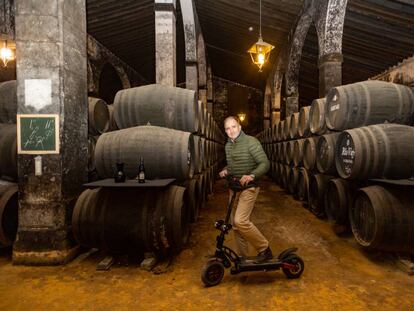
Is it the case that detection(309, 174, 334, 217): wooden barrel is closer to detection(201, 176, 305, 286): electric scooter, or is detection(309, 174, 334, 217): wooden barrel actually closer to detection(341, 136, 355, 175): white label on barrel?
detection(341, 136, 355, 175): white label on barrel

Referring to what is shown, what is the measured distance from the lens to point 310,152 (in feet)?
19.9

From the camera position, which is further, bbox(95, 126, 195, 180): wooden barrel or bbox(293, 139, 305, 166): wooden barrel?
bbox(293, 139, 305, 166): wooden barrel

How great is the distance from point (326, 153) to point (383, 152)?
148 centimetres

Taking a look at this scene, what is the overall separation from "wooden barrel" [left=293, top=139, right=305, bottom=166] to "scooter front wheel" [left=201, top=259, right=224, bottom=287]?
14.3ft

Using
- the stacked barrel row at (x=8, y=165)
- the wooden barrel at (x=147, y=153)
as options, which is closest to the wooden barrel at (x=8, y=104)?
the stacked barrel row at (x=8, y=165)

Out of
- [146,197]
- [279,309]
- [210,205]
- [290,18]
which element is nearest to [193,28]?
[290,18]

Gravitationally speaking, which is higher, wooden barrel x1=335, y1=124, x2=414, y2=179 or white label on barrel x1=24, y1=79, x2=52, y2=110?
white label on barrel x1=24, y1=79, x2=52, y2=110

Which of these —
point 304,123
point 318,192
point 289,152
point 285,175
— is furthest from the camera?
point 285,175

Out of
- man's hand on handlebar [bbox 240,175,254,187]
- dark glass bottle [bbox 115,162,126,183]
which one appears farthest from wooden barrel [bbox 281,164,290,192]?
dark glass bottle [bbox 115,162,126,183]

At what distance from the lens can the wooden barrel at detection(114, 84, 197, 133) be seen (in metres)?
4.50

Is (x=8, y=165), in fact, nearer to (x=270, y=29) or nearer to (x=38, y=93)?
(x=38, y=93)

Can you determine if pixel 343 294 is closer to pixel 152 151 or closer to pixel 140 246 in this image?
pixel 140 246

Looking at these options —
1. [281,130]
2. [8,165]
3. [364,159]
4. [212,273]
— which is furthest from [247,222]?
[281,130]

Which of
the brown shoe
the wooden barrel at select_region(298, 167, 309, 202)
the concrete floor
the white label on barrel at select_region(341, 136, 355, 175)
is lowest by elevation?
the concrete floor
